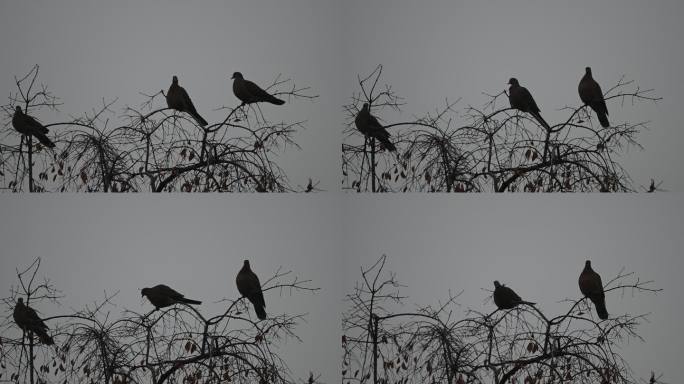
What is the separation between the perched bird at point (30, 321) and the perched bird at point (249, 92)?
2.73ft

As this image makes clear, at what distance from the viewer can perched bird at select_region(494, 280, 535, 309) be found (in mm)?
2295

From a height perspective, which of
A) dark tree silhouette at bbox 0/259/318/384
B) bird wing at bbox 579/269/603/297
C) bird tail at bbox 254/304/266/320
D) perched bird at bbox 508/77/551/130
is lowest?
dark tree silhouette at bbox 0/259/318/384

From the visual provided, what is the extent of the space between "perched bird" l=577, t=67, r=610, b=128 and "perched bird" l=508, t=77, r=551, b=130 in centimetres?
13

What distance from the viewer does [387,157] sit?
2.43 m

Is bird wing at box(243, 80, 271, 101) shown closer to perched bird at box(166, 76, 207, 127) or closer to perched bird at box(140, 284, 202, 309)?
perched bird at box(166, 76, 207, 127)

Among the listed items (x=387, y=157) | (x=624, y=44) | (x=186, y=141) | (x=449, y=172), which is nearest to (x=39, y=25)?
(x=186, y=141)

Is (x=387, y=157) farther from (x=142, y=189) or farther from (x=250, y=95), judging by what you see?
(x=142, y=189)

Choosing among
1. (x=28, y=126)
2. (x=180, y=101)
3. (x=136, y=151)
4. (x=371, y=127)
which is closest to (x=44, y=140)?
(x=28, y=126)

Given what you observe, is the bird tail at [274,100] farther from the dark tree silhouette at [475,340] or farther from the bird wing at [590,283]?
the bird wing at [590,283]

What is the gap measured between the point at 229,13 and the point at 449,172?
2.63 feet

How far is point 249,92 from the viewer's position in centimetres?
237

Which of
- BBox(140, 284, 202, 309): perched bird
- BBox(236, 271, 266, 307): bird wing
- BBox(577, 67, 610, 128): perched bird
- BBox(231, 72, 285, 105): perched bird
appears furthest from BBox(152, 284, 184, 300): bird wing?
BBox(577, 67, 610, 128): perched bird

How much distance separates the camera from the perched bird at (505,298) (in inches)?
90.4

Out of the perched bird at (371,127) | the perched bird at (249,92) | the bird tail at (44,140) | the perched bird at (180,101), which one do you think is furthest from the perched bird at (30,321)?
the perched bird at (371,127)
